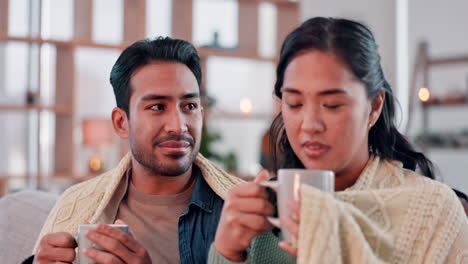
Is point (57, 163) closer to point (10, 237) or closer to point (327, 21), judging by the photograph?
point (10, 237)

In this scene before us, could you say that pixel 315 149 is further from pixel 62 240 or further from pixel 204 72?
pixel 204 72

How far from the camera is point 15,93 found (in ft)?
22.1

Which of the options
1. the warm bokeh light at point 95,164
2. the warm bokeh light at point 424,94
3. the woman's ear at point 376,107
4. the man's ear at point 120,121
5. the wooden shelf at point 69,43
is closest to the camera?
the woman's ear at point 376,107

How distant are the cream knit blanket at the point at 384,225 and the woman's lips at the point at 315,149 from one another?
0.10 meters

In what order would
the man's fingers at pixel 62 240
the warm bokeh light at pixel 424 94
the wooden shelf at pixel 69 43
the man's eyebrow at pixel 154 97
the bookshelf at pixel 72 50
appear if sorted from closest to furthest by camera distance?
the man's fingers at pixel 62 240 < the man's eyebrow at pixel 154 97 < the wooden shelf at pixel 69 43 < the bookshelf at pixel 72 50 < the warm bokeh light at pixel 424 94

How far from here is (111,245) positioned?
1.45m

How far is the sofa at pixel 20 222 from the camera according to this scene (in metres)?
2.02

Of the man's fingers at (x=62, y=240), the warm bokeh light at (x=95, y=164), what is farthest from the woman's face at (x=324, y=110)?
the warm bokeh light at (x=95, y=164)

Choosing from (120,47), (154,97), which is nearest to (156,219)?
(154,97)

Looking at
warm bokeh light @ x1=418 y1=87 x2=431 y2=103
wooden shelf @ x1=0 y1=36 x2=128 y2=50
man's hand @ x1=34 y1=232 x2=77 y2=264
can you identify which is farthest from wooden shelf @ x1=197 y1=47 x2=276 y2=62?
man's hand @ x1=34 y1=232 x2=77 y2=264

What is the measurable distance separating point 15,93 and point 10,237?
4.94 meters

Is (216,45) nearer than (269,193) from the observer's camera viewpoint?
No

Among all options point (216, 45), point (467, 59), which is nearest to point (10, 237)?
point (216, 45)

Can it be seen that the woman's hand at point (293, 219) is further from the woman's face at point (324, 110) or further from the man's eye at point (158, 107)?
the man's eye at point (158, 107)
